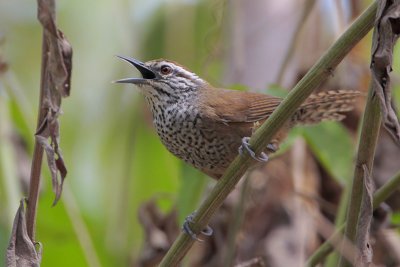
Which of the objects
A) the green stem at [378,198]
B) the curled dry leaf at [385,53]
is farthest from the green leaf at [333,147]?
the curled dry leaf at [385,53]

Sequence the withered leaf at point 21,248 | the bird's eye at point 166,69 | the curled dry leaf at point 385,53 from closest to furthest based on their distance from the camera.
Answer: the curled dry leaf at point 385,53, the withered leaf at point 21,248, the bird's eye at point 166,69

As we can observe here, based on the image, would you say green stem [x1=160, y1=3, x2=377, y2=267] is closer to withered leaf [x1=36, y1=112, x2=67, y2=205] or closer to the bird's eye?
withered leaf [x1=36, y1=112, x2=67, y2=205]

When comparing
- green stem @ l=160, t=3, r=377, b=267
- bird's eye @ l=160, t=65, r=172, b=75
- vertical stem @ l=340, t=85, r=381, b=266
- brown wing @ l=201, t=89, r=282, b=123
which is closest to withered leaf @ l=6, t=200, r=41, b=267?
green stem @ l=160, t=3, r=377, b=267

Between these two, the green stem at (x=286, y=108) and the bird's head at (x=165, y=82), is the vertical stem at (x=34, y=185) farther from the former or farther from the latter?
the bird's head at (x=165, y=82)

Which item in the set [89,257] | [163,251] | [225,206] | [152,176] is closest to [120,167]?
[152,176]

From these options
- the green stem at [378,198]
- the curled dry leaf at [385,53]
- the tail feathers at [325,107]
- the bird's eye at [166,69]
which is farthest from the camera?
the bird's eye at [166,69]

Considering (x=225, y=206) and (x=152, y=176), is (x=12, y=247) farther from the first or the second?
(x=152, y=176)

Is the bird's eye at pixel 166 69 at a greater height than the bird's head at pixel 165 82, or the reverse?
the bird's eye at pixel 166 69
